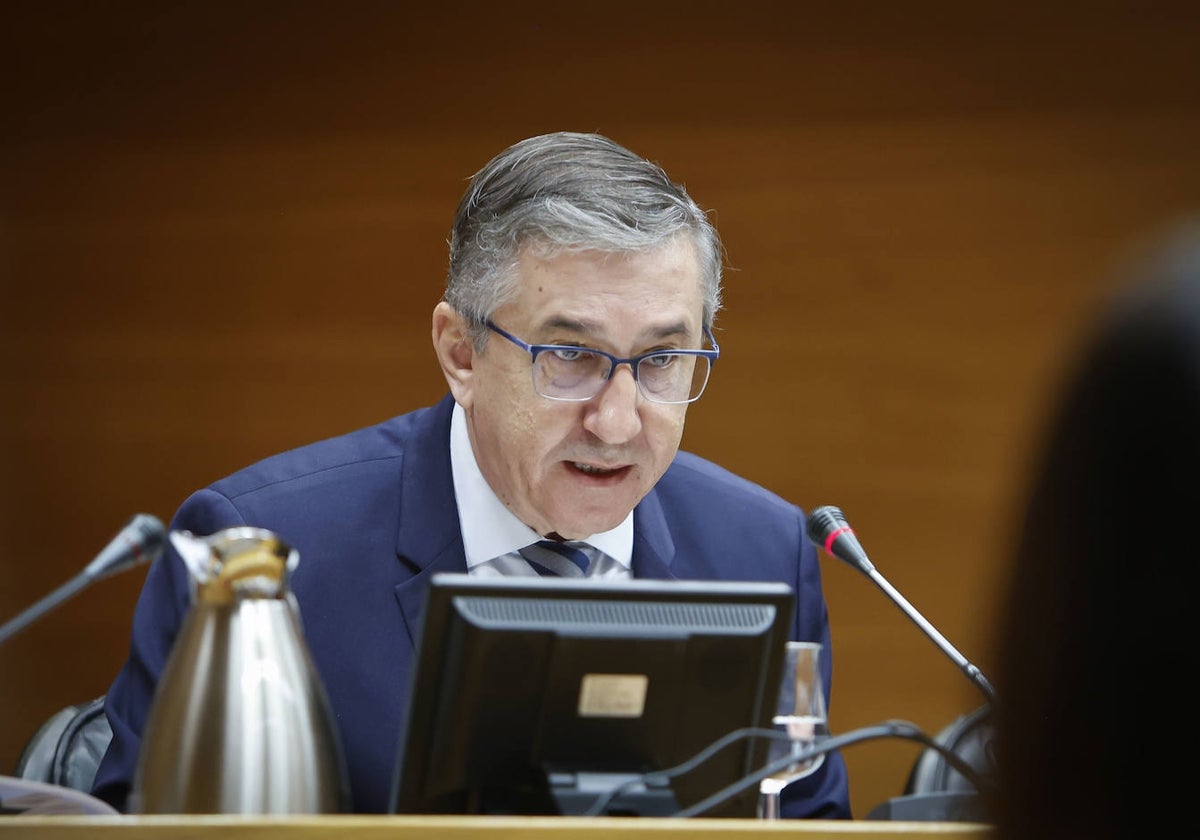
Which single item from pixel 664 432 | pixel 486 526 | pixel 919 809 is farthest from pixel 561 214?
pixel 919 809

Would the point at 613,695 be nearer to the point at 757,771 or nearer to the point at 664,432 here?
the point at 757,771

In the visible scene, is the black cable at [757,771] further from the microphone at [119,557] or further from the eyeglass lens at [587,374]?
the eyeglass lens at [587,374]

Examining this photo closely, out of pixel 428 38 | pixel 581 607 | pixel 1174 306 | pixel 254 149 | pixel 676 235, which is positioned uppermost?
pixel 428 38

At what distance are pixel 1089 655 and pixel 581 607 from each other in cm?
77

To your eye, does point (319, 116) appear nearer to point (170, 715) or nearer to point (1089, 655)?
point (170, 715)

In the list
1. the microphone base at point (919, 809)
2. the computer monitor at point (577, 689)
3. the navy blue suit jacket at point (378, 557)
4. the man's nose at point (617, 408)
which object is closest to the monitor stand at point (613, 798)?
the computer monitor at point (577, 689)

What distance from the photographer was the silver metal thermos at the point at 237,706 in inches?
46.5

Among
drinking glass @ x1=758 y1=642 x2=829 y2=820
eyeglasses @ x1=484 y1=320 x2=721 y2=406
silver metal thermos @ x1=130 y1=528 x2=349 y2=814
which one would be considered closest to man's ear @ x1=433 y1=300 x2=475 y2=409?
eyeglasses @ x1=484 y1=320 x2=721 y2=406

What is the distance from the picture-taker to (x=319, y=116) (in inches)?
145

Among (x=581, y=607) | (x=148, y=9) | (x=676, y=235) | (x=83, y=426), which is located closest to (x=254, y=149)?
(x=148, y=9)

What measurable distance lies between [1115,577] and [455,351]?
1655 mm

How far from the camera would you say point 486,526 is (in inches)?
83.4

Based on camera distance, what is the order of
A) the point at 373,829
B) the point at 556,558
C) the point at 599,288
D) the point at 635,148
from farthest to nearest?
the point at 635,148, the point at 556,558, the point at 599,288, the point at 373,829

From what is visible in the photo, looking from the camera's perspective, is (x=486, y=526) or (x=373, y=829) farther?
(x=486, y=526)
